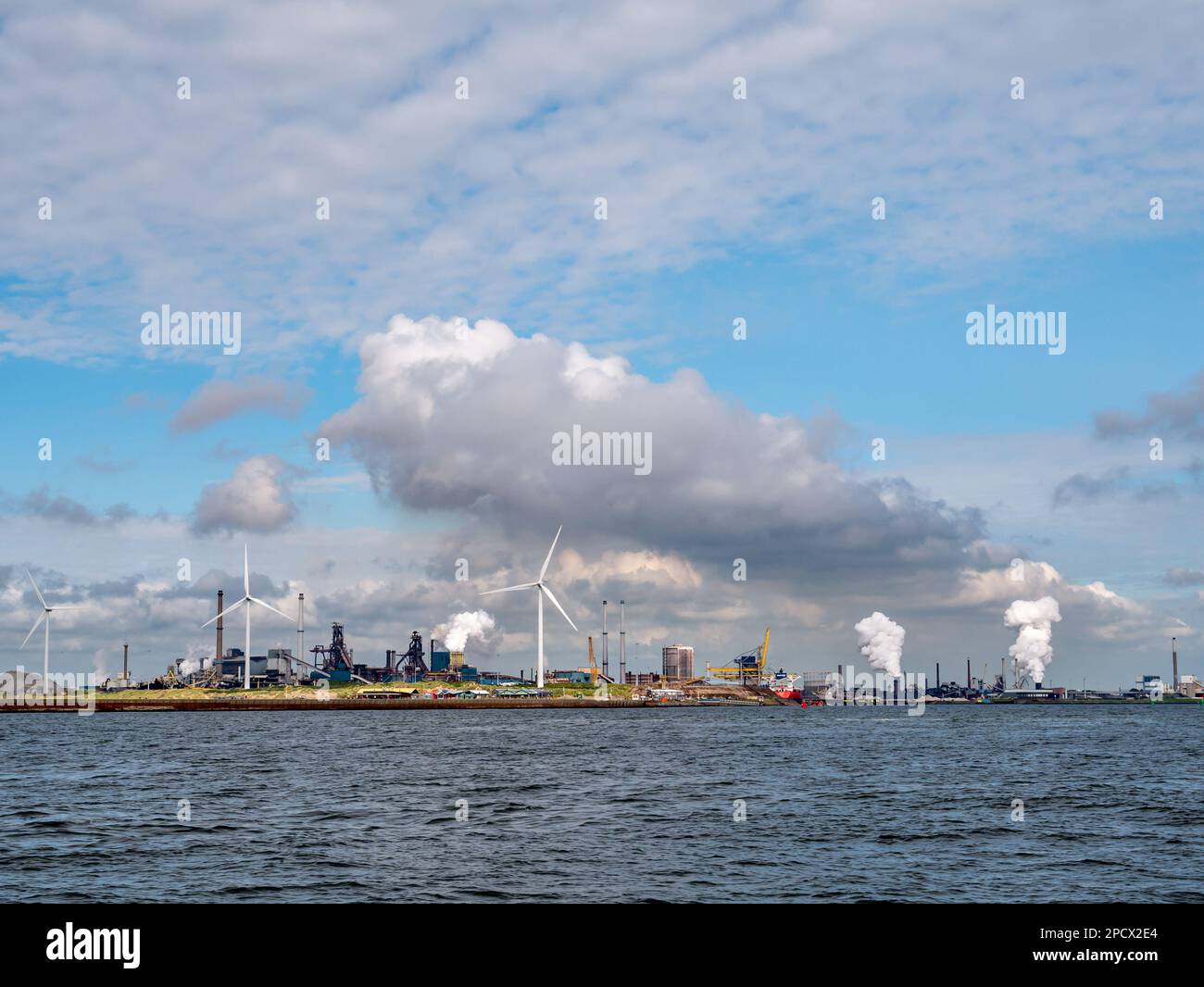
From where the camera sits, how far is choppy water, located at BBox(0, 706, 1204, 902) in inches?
1374

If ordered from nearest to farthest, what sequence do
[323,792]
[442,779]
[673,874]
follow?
[673,874], [323,792], [442,779]

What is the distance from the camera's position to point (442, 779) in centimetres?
7288

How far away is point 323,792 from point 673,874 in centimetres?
3457

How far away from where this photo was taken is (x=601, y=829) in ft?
156

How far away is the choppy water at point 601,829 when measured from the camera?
115ft
